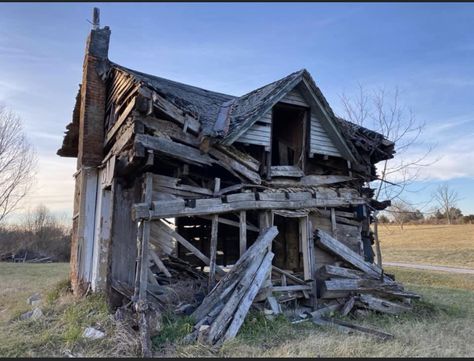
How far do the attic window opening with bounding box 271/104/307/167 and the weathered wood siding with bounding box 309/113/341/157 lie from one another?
0.80ft

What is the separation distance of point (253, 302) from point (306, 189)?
3339 millimetres

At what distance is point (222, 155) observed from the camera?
9.16 meters

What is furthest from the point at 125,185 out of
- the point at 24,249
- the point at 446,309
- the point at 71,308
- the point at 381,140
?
the point at 24,249

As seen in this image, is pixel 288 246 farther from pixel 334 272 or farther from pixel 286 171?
pixel 286 171

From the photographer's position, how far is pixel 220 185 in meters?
9.66

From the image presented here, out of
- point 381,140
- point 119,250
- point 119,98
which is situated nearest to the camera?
point 119,250

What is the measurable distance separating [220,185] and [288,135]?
298 centimetres

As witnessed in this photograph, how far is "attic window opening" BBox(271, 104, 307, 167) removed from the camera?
1084cm

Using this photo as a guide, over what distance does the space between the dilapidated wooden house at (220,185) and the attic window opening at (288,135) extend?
4 centimetres

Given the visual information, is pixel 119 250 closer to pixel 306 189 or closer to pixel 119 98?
pixel 119 98

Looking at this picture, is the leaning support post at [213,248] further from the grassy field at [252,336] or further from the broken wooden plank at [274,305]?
the broken wooden plank at [274,305]

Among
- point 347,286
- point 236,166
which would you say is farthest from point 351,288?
point 236,166

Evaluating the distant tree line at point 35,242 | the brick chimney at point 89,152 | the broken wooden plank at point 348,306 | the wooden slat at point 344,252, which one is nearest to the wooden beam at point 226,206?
the wooden slat at point 344,252

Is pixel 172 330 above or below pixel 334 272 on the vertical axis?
below
